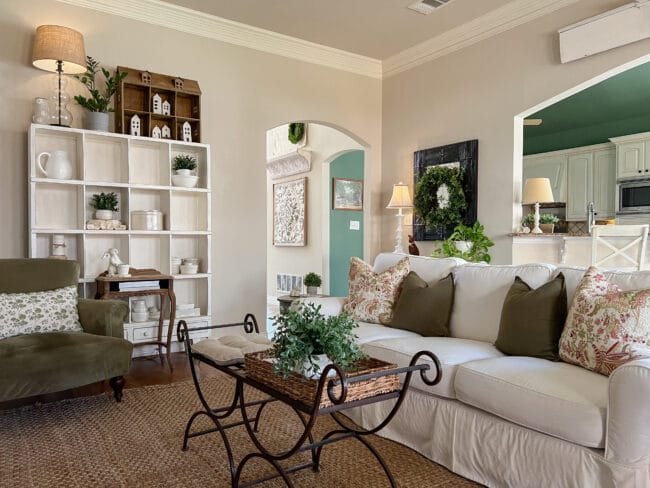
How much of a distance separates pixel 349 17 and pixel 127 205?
8.43 feet

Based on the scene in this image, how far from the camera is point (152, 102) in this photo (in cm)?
417

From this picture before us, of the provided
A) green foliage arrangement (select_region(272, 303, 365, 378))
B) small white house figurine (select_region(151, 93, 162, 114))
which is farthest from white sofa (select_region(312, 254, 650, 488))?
small white house figurine (select_region(151, 93, 162, 114))

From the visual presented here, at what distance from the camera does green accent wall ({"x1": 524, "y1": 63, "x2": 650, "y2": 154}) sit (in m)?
5.68

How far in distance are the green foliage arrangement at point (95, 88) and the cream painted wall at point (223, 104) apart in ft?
→ 0.43

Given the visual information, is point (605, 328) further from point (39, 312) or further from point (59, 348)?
point (39, 312)

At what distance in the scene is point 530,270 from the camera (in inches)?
105

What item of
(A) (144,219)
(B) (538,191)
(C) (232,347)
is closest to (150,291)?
(A) (144,219)

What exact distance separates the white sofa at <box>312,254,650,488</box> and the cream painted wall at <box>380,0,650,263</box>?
1.84 metres

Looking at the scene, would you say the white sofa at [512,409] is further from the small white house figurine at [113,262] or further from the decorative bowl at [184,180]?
the decorative bowl at [184,180]

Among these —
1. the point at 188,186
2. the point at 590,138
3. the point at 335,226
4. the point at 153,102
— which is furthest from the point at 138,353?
the point at 590,138

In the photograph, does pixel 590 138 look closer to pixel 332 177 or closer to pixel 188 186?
pixel 332 177

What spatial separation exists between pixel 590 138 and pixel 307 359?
24.0ft

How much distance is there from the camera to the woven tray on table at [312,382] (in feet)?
5.48

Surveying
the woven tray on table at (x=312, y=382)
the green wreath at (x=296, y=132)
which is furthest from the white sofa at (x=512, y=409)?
the green wreath at (x=296, y=132)
